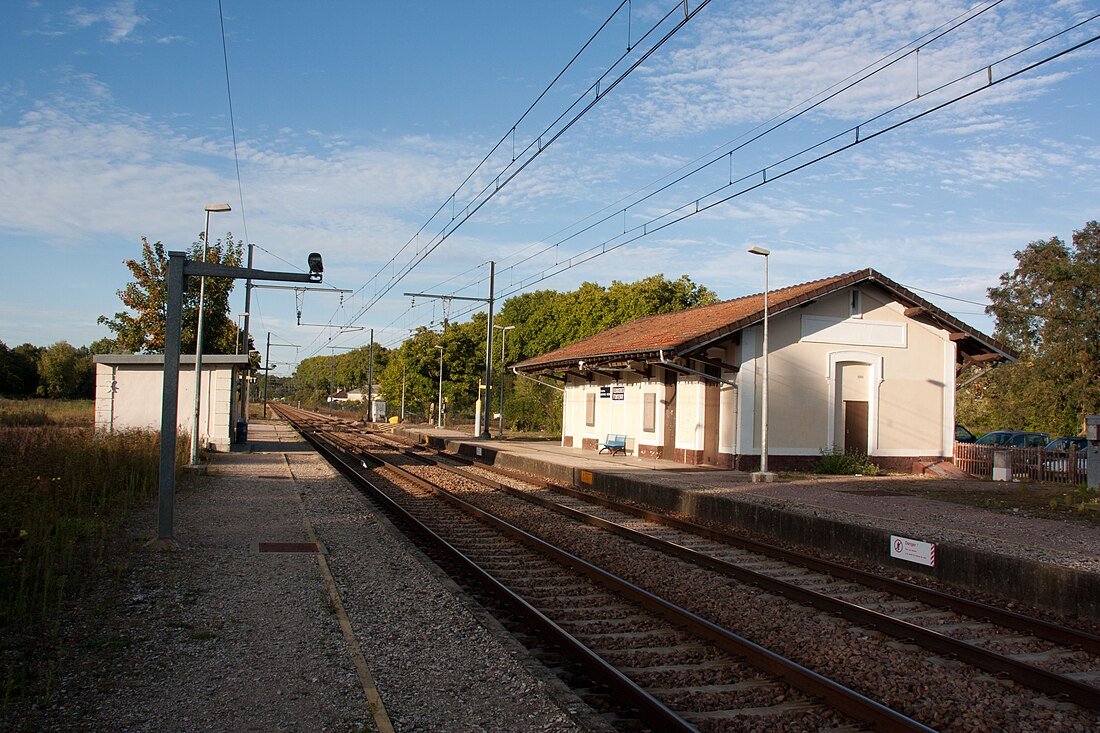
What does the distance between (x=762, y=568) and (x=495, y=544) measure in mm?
3837

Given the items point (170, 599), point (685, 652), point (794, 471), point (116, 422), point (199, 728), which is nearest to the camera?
point (199, 728)

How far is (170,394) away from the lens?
10.2 meters

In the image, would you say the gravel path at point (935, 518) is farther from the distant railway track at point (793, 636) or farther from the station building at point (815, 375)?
the station building at point (815, 375)

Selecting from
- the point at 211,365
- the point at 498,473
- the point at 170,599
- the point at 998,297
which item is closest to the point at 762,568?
the point at 170,599

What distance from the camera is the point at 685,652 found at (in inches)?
272

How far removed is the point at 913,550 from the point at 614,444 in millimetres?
17294

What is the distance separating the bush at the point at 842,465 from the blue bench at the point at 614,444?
682cm

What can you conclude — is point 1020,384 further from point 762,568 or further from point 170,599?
point 170,599

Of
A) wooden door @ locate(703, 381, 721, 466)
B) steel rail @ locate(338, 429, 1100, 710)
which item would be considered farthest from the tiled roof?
steel rail @ locate(338, 429, 1100, 710)

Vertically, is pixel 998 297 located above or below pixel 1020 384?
above

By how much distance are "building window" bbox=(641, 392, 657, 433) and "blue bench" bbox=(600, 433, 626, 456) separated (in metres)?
1.05

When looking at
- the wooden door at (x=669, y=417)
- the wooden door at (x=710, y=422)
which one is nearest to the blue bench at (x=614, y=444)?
the wooden door at (x=669, y=417)

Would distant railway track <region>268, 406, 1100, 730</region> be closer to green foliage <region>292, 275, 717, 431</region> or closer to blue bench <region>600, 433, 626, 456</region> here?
blue bench <region>600, 433, 626, 456</region>

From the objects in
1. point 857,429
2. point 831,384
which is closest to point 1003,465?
point 857,429
